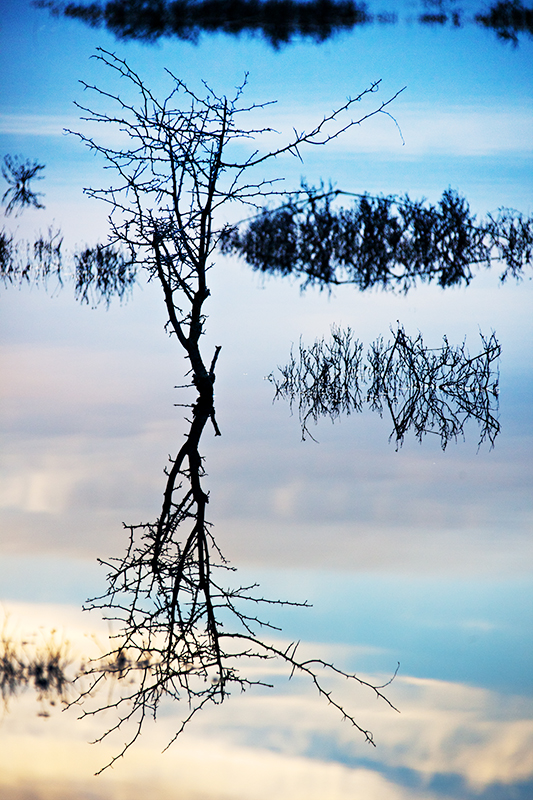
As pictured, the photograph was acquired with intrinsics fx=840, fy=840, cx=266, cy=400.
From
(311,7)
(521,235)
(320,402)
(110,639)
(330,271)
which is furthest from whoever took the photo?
(521,235)

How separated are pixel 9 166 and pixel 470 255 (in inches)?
326

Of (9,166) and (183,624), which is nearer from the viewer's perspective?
(183,624)

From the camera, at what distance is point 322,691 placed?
2619 mm

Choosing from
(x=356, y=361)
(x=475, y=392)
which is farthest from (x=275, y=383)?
(x=475, y=392)

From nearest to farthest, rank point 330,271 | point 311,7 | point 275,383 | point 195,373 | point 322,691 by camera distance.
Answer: point 322,691, point 195,373, point 275,383, point 311,7, point 330,271

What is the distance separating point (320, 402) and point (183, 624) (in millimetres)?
3708

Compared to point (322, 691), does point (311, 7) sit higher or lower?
higher

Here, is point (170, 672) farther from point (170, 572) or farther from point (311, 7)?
point (311, 7)

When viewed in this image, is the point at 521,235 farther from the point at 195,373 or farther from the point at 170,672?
the point at 170,672

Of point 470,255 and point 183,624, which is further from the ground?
point 470,255

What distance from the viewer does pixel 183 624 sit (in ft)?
10.1

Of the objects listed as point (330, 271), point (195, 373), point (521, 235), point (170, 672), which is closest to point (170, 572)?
point (170, 672)

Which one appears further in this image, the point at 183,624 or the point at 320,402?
the point at 320,402

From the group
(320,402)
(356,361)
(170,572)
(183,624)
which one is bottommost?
(183,624)
